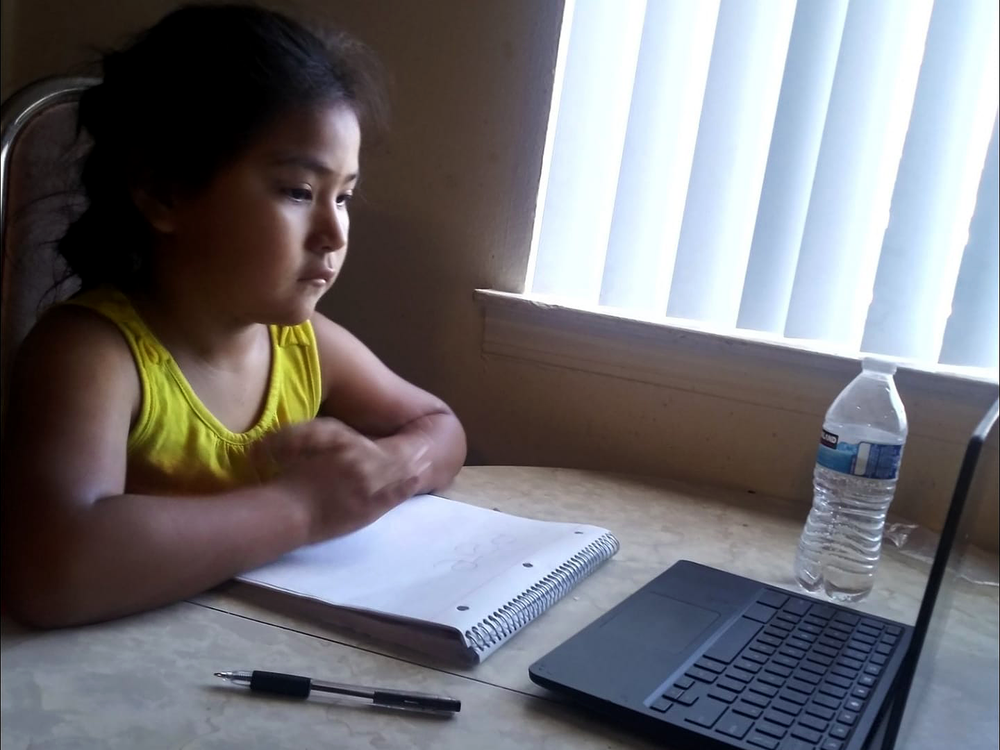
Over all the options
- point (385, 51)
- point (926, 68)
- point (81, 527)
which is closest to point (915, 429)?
point (926, 68)

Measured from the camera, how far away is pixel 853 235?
111cm

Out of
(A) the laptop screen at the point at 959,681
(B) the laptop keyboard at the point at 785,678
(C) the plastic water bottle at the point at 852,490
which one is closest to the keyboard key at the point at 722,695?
(B) the laptop keyboard at the point at 785,678

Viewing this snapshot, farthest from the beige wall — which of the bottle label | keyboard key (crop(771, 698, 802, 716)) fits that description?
keyboard key (crop(771, 698, 802, 716))

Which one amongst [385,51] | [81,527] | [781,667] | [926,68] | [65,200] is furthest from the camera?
[385,51]

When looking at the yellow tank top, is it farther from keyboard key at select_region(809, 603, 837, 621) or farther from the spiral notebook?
keyboard key at select_region(809, 603, 837, 621)

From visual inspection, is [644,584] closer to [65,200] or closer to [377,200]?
[65,200]

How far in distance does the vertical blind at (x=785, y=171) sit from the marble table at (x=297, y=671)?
0.38 meters

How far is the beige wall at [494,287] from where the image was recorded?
3.85 feet

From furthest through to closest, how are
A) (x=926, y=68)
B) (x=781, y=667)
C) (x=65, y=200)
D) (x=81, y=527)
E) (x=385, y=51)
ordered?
(x=385, y=51), (x=926, y=68), (x=65, y=200), (x=781, y=667), (x=81, y=527)

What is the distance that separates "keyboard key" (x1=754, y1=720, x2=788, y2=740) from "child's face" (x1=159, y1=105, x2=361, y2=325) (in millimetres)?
483

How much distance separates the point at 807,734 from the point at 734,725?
0.15 feet

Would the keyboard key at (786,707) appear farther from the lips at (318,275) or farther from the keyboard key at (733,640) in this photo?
the lips at (318,275)

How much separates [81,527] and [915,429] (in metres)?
0.93

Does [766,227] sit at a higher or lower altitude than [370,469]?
higher
